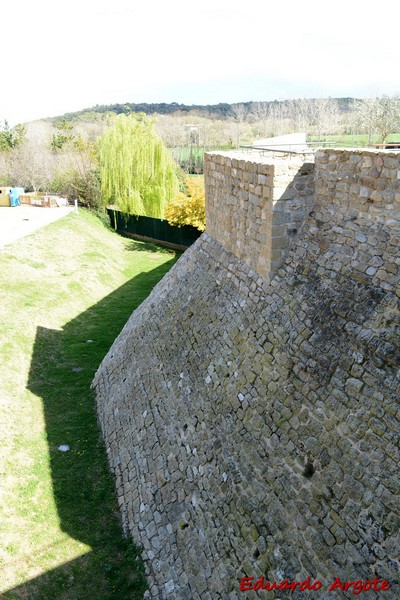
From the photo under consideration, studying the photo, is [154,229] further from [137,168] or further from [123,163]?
[123,163]

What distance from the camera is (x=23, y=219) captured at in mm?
32500

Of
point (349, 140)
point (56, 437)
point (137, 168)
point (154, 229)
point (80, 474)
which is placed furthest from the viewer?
point (137, 168)

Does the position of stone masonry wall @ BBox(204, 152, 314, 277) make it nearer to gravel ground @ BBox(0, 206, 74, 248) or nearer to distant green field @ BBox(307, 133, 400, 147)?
distant green field @ BBox(307, 133, 400, 147)

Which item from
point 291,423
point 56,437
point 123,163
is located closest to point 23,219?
point 123,163

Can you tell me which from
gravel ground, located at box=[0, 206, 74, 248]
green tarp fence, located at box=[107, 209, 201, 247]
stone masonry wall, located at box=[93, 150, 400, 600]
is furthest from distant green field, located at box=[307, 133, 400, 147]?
gravel ground, located at box=[0, 206, 74, 248]

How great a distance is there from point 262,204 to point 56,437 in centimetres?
682

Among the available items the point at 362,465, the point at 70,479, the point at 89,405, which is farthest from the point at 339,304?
the point at 89,405

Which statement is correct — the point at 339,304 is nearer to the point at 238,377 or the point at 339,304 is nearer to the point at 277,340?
the point at 277,340

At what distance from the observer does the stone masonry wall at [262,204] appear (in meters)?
7.11

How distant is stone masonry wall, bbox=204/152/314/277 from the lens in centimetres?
711

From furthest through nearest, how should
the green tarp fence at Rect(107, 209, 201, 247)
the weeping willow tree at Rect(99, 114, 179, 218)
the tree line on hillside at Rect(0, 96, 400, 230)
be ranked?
the weeping willow tree at Rect(99, 114, 179, 218), the tree line on hillside at Rect(0, 96, 400, 230), the green tarp fence at Rect(107, 209, 201, 247)

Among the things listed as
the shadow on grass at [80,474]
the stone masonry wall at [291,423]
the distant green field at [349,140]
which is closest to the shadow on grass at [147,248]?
the distant green field at [349,140]

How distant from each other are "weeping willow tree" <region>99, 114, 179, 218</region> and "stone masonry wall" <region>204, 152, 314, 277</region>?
23136 millimetres

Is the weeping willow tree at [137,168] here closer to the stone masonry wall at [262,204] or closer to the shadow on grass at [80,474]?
the shadow on grass at [80,474]
